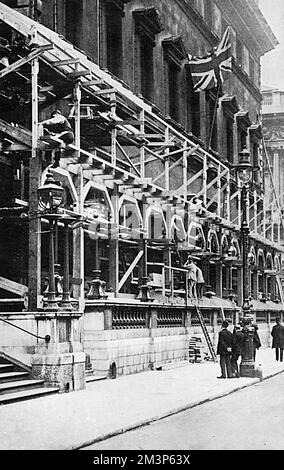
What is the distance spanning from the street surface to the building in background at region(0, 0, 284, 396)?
3974mm

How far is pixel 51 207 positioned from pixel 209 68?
67.1 ft

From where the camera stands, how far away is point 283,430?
40.9 feet

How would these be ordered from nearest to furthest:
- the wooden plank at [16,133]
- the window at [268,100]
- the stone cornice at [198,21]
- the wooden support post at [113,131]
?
1. the wooden plank at [16,133]
2. the wooden support post at [113,131]
3. the stone cornice at [198,21]
4. the window at [268,100]

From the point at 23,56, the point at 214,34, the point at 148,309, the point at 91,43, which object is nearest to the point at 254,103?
the point at 214,34

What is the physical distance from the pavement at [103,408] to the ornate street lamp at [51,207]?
2.12 meters

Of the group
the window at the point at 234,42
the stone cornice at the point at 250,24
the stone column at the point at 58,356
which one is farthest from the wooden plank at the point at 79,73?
the window at the point at 234,42

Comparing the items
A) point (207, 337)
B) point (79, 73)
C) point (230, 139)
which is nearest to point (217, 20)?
point (230, 139)

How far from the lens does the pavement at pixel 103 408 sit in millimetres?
11641

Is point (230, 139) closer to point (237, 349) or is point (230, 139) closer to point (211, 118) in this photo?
point (211, 118)

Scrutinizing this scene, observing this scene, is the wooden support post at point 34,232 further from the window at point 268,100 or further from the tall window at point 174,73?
the window at point 268,100

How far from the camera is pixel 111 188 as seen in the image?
2434cm

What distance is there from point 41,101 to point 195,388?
810 centimetres

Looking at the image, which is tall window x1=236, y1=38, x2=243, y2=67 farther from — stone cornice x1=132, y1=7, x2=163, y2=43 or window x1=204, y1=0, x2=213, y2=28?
stone cornice x1=132, y1=7, x2=163, y2=43
